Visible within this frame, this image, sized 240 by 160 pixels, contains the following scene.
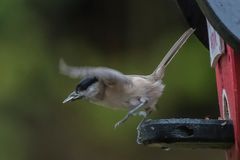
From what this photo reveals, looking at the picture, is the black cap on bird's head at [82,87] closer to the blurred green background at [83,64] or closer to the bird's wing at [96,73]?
the bird's wing at [96,73]

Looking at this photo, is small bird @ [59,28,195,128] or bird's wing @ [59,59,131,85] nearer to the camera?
bird's wing @ [59,59,131,85]

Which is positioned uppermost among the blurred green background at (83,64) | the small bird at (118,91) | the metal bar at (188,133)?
the blurred green background at (83,64)

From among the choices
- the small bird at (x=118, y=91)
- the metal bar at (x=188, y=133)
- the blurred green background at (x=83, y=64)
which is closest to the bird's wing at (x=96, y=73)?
the small bird at (x=118, y=91)

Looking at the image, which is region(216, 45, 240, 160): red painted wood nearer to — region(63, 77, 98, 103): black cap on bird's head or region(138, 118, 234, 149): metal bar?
region(138, 118, 234, 149): metal bar

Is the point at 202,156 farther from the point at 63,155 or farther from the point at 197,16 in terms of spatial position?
the point at 197,16

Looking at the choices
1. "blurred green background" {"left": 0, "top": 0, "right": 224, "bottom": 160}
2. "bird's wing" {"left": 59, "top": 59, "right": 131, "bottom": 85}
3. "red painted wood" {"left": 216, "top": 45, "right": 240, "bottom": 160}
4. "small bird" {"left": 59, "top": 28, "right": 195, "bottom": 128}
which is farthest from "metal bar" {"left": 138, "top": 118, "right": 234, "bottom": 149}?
"blurred green background" {"left": 0, "top": 0, "right": 224, "bottom": 160}

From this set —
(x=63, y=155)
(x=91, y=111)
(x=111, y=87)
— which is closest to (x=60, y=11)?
(x=91, y=111)
